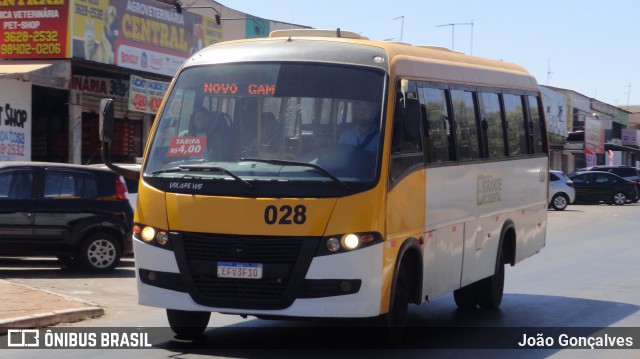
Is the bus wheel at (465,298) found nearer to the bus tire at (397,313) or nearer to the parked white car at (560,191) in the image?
the bus tire at (397,313)

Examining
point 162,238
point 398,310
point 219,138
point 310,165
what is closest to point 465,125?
point 398,310

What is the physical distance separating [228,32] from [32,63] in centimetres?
948

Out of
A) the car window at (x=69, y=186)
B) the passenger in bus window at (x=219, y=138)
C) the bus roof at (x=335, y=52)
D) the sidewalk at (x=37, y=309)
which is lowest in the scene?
the sidewalk at (x=37, y=309)

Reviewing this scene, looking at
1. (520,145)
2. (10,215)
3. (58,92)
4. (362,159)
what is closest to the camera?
(362,159)

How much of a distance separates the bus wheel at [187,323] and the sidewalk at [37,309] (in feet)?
5.27

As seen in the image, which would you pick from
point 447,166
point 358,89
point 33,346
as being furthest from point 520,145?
point 33,346

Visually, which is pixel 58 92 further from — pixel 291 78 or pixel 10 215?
pixel 291 78

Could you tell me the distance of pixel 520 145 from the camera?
45.1 ft

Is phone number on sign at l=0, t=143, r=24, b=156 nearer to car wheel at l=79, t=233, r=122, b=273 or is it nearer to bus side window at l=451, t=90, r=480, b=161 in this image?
car wheel at l=79, t=233, r=122, b=273

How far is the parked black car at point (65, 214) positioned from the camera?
1556 centimetres

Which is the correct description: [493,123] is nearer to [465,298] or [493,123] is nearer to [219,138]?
[465,298]

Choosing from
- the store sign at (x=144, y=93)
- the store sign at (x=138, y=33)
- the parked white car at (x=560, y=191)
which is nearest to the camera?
the store sign at (x=138, y=33)

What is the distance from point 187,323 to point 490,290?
455cm

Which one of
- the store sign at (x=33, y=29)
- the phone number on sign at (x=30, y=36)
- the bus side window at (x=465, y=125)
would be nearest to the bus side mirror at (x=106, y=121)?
the bus side window at (x=465, y=125)
